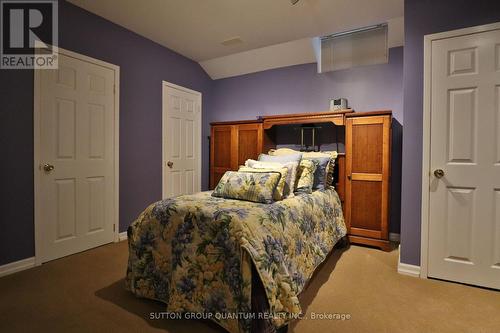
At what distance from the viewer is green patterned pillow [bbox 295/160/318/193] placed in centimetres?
262

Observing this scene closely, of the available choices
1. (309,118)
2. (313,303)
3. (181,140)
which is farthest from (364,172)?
(181,140)

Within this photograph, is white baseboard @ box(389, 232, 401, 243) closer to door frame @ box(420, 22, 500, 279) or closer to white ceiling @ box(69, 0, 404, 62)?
door frame @ box(420, 22, 500, 279)

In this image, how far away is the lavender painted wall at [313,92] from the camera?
323 cm

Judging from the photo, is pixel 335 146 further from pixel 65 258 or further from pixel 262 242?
pixel 65 258

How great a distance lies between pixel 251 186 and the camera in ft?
6.88

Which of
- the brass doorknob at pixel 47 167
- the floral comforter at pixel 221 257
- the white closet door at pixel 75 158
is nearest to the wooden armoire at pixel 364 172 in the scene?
the floral comforter at pixel 221 257

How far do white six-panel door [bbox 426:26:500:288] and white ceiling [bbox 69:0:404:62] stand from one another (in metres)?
0.95

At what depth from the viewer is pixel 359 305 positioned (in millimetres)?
1829

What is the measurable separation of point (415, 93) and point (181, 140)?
299cm

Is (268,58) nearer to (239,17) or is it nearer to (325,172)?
(239,17)

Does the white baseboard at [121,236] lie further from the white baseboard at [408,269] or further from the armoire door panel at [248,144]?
the white baseboard at [408,269]

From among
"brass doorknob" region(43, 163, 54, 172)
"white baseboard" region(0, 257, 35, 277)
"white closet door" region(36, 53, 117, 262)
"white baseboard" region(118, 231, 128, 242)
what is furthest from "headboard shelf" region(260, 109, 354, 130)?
"white baseboard" region(0, 257, 35, 277)

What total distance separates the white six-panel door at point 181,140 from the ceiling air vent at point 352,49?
198cm

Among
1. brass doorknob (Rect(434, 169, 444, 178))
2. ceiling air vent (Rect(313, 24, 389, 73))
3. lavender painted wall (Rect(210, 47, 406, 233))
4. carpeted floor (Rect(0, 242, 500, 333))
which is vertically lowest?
carpeted floor (Rect(0, 242, 500, 333))
